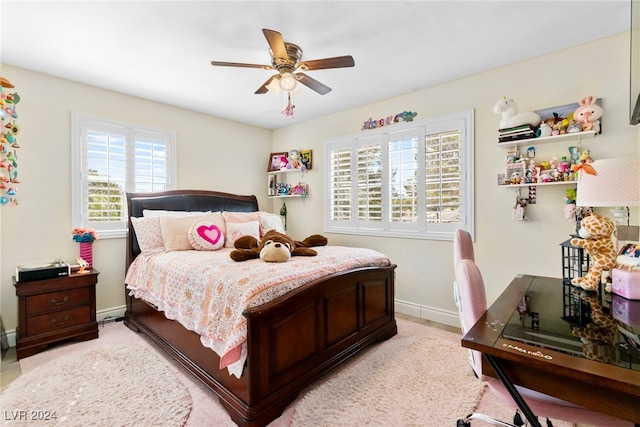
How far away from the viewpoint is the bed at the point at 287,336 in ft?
5.41

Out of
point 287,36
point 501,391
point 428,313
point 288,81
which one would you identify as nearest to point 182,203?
point 288,81

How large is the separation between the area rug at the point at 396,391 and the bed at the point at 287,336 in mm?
119

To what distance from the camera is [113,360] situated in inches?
92.4

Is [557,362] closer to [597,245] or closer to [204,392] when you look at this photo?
[597,245]

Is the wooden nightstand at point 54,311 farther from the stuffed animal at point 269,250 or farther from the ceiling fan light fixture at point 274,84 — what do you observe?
the ceiling fan light fixture at point 274,84

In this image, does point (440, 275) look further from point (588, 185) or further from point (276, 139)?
point (276, 139)

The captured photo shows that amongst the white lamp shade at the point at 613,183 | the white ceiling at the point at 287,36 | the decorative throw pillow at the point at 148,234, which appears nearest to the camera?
the white lamp shade at the point at 613,183

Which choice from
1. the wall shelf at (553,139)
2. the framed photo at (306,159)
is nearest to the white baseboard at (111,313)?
the framed photo at (306,159)

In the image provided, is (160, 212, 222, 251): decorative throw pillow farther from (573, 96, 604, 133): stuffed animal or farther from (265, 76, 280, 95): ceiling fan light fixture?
(573, 96, 604, 133): stuffed animal

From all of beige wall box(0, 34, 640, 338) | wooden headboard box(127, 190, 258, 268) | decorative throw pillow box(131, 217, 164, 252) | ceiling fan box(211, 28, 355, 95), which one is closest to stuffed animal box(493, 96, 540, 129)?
beige wall box(0, 34, 640, 338)

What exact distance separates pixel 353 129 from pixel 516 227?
216cm

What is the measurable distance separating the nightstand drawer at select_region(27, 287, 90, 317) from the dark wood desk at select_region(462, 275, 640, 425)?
10.6 feet

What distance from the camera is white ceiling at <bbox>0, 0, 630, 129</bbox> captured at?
74.7 inches

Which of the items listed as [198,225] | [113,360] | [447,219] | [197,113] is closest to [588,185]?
[447,219]
